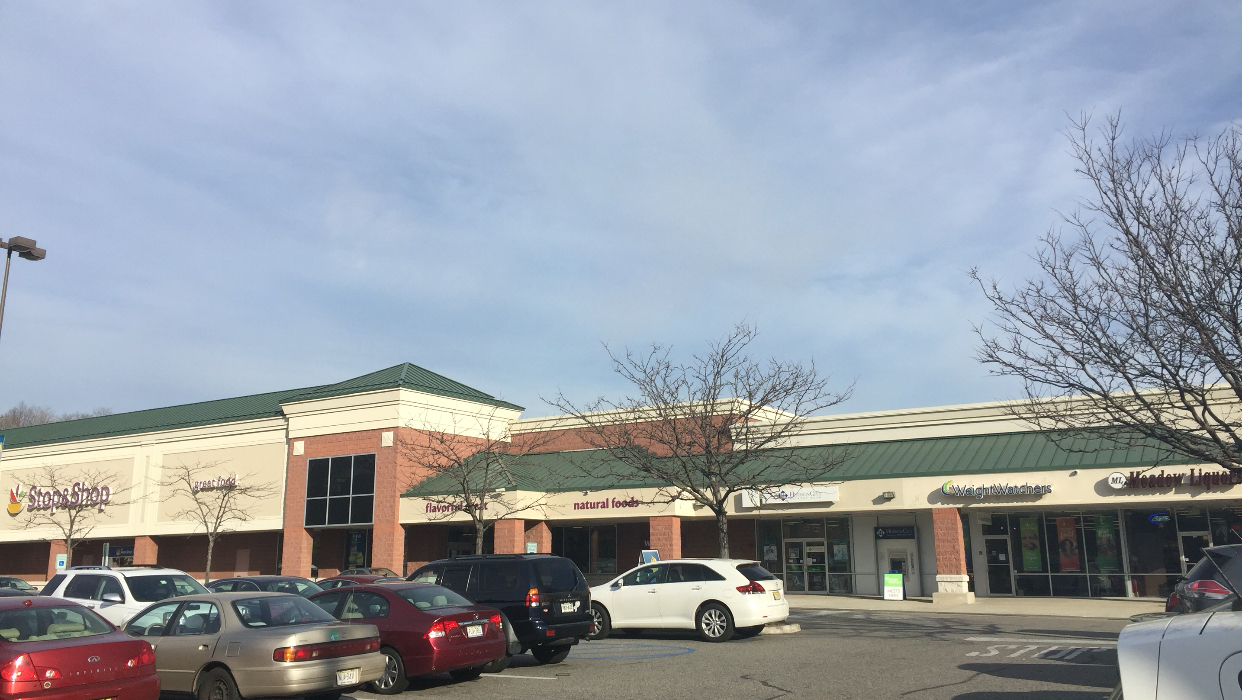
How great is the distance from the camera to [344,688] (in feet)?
35.7

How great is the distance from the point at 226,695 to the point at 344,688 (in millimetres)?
1303

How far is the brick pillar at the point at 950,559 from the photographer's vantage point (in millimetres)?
27875

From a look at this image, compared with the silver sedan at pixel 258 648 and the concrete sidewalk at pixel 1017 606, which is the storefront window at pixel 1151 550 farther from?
Answer: the silver sedan at pixel 258 648

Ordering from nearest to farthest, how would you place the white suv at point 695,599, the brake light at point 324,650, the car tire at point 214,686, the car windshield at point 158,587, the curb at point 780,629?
1. the brake light at point 324,650
2. the car tire at point 214,686
3. the car windshield at point 158,587
4. the white suv at point 695,599
5. the curb at point 780,629

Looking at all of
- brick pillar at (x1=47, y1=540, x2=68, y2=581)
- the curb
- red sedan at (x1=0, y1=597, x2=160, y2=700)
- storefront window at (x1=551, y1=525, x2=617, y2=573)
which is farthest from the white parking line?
brick pillar at (x1=47, y1=540, x2=68, y2=581)

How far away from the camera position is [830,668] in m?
13.7

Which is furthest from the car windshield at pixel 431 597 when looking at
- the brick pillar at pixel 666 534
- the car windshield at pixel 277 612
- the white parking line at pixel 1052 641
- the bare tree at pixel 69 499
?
the bare tree at pixel 69 499

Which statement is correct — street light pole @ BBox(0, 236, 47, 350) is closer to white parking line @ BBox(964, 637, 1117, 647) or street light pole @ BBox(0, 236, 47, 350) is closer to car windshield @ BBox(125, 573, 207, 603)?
car windshield @ BBox(125, 573, 207, 603)

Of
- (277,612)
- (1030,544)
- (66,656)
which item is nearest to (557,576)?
(277,612)

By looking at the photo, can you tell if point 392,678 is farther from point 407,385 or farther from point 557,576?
point 407,385

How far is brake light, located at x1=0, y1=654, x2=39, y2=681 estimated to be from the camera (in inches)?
345

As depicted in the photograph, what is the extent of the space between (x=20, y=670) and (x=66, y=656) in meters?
0.41

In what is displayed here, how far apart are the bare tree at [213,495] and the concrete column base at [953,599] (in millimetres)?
28391

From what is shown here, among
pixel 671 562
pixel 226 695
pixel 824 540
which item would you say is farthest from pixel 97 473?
pixel 226 695
